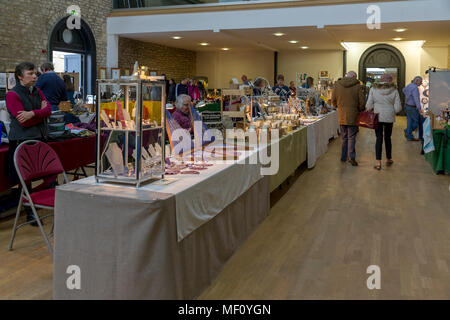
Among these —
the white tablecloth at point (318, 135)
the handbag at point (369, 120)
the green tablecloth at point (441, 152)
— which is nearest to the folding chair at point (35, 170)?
the white tablecloth at point (318, 135)

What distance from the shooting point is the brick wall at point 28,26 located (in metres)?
9.67

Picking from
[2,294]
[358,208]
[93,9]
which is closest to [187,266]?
[2,294]

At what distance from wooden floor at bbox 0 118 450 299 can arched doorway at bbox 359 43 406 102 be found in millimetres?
13386

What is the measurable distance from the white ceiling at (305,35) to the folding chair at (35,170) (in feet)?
30.5

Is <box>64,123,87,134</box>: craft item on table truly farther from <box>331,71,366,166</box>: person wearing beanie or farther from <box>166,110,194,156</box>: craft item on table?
<box>331,71,366,166</box>: person wearing beanie

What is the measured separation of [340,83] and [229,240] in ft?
15.7

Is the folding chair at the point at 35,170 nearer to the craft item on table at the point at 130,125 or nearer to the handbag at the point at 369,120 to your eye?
the craft item on table at the point at 130,125

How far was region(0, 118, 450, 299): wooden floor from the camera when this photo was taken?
9.65 ft

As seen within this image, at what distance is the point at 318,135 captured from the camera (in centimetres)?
784

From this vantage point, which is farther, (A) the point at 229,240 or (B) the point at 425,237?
(B) the point at 425,237

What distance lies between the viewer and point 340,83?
7457mm
